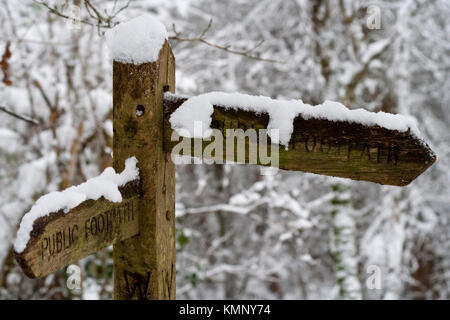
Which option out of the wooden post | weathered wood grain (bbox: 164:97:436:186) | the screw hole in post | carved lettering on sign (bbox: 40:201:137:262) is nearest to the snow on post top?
the wooden post

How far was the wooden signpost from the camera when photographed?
1014mm

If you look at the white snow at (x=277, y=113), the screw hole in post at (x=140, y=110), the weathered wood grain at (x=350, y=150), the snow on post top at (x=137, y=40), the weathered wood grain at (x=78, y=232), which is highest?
the snow on post top at (x=137, y=40)

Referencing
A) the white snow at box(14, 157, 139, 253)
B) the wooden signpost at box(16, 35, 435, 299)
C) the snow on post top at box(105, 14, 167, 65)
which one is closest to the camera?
the white snow at box(14, 157, 139, 253)

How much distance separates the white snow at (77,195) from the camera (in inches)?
35.9

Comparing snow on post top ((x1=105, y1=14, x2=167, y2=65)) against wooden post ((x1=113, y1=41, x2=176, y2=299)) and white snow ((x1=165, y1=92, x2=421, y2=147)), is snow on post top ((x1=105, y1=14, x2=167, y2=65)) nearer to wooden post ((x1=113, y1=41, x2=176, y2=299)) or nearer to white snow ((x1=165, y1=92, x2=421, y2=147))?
wooden post ((x1=113, y1=41, x2=176, y2=299))

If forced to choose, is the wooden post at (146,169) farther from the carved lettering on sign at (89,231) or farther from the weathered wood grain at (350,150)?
the weathered wood grain at (350,150)

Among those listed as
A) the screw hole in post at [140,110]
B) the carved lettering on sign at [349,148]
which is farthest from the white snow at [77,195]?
the carved lettering on sign at [349,148]

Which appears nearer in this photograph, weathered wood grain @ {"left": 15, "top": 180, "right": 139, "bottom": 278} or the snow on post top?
weathered wood grain @ {"left": 15, "top": 180, "right": 139, "bottom": 278}

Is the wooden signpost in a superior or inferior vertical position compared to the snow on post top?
A: inferior

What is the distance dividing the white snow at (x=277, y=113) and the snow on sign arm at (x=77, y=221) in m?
0.21

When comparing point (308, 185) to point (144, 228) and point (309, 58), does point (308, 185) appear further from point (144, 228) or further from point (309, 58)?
point (144, 228)

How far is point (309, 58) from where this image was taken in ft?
18.1

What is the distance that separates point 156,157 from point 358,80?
3.93 meters

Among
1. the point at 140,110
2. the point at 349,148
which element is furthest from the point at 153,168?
the point at 349,148
